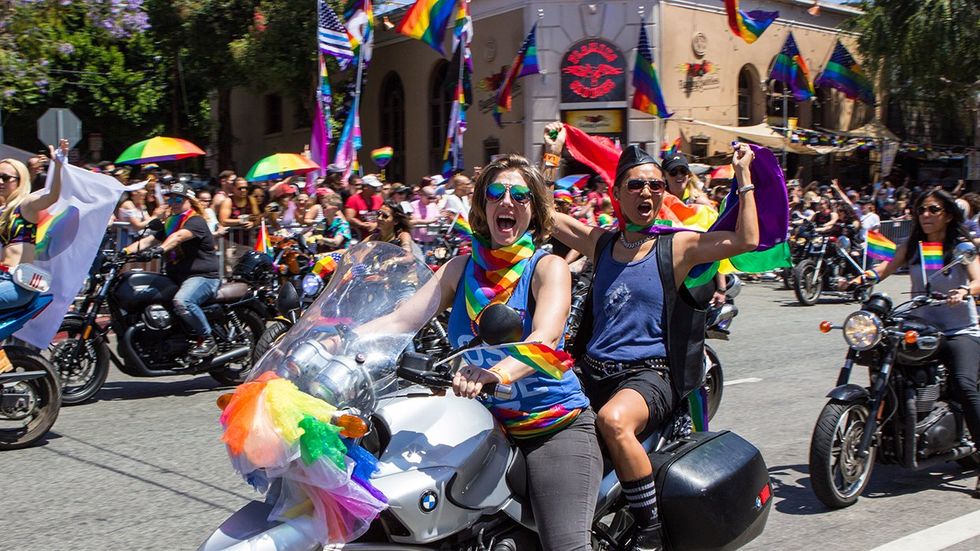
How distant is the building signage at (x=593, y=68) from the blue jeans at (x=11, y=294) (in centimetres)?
1827

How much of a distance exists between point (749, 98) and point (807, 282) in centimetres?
1325

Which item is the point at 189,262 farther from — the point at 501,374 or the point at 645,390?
the point at 501,374

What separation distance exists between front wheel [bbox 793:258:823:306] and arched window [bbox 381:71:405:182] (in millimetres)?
16001

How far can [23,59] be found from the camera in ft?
44.5

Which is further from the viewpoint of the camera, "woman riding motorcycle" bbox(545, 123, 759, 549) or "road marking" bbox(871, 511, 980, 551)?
"road marking" bbox(871, 511, 980, 551)

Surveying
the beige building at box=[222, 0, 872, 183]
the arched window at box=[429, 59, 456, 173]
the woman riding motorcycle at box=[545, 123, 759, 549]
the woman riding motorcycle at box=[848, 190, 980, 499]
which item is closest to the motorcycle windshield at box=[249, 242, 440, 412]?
the woman riding motorcycle at box=[545, 123, 759, 549]

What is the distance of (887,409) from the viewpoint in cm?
→ 536

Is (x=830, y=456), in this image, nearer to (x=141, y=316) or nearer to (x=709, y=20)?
(x=141, y=316)

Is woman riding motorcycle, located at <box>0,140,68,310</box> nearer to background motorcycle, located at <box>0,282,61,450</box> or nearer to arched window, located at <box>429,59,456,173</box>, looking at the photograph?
background motorcycle, located at <box>0,282,61,450</box>

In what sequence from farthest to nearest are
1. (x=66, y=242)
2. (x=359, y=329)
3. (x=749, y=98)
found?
(x=749, y=98) → (x=66, y=242) → (x=359, y=329)

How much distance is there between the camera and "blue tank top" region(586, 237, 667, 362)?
12.2ft

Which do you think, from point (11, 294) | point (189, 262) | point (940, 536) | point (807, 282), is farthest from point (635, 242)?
point (807, 282)

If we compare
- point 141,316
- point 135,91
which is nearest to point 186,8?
point 135,91

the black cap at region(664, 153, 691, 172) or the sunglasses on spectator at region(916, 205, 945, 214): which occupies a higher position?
the black cap at region(664, 153, 691, 172)
